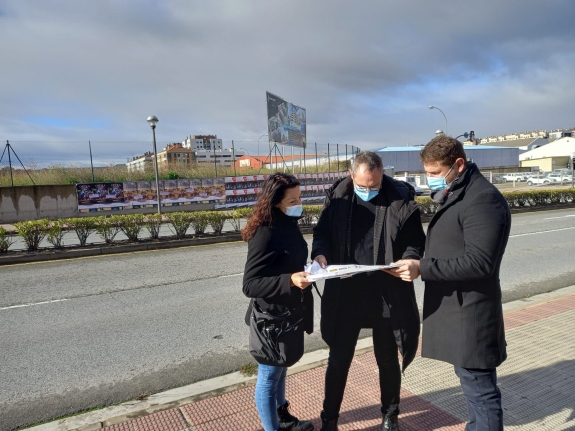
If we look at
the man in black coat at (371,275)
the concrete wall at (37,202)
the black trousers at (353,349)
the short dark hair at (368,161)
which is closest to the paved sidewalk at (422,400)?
the black trousers at (353,349)

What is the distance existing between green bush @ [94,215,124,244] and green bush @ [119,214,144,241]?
0.11 metres

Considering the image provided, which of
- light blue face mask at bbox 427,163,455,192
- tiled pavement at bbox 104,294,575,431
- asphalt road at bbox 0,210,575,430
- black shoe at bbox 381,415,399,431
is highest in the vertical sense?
light blue face mask at bbox 427,163,455,192

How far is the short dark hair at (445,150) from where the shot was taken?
2.25m

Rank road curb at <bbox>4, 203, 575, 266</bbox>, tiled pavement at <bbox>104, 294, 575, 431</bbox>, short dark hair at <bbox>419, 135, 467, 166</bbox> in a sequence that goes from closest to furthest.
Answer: short dark hair at <bbox>419, 135, 467, 166</bbox> < tiled pavement at <bbox>104, 294, 575, 431</bbox> < road curb at <bbox>4, 203, 575, 266</bbox>

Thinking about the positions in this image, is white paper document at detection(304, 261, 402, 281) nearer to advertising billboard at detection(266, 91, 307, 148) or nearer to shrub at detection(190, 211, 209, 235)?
shrub at detection(190, 211, 209, 235)

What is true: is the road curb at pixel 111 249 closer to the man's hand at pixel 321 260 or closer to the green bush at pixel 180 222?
the green bush at pixel 180 222

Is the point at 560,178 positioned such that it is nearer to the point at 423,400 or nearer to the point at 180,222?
the point at 180,222

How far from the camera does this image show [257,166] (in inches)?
1185

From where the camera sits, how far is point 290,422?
2807 millimetres

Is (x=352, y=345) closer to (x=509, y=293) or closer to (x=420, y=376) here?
(x=420, y=376)

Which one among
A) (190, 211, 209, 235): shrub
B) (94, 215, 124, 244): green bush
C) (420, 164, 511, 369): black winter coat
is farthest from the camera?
(190, 211, 209, 235): shrub

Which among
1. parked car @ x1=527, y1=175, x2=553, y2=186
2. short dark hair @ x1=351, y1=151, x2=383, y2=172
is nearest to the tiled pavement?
short dark hair @ x1=351, y1=151, x2=383, y2=172

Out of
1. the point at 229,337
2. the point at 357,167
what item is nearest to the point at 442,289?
the point at 357,167

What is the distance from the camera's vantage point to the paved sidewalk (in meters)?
2.89
